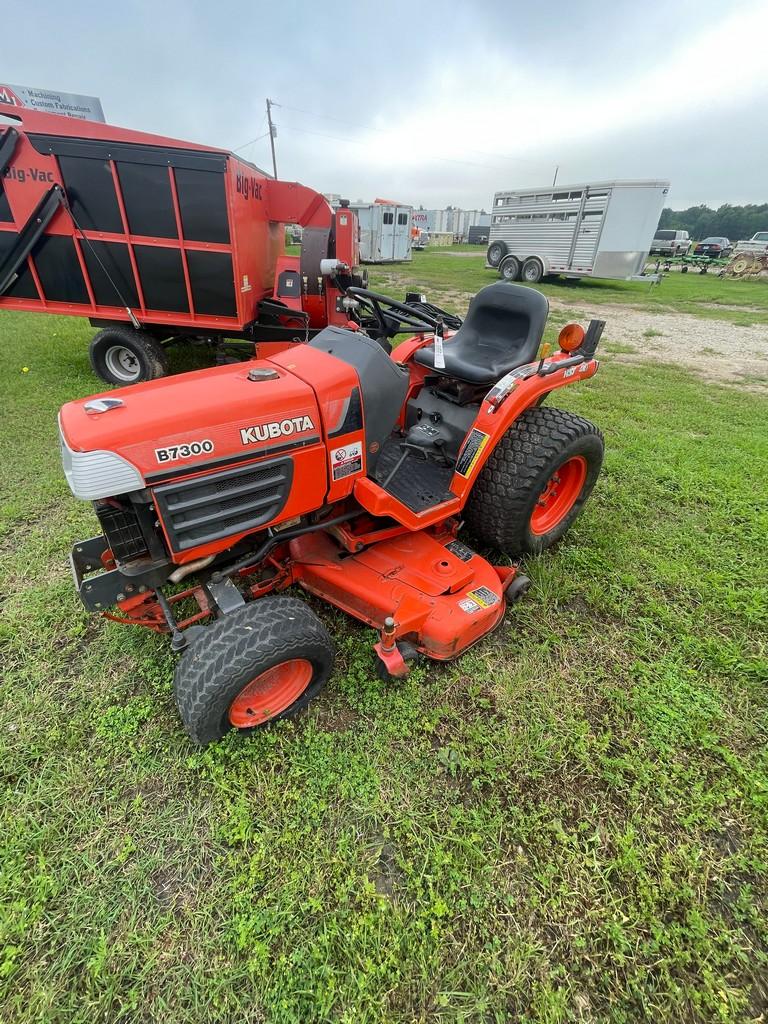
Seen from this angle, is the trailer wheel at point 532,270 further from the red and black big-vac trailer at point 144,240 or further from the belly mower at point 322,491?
the belly mower at point 322,491

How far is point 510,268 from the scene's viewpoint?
16438mm

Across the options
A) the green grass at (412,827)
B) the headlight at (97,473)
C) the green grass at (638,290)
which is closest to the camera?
the green grass at (412,827)

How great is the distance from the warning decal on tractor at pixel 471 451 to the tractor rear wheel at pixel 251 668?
1.13 metres

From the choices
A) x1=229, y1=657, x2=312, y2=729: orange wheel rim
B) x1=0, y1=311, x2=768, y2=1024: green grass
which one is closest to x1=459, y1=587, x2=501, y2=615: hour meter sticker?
x1=0, y1=311, x2=768, y2=1024: green grass

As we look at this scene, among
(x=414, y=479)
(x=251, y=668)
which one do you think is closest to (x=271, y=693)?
(x=251, y=668)

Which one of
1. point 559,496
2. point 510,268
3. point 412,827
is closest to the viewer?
point 412,827

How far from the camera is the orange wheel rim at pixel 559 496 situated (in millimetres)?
3156

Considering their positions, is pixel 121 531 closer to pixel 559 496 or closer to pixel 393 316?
pixel 393 316

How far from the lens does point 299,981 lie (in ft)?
4.54

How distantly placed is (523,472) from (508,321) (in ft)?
3.40

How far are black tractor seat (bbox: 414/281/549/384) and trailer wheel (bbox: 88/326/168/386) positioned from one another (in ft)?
11.4

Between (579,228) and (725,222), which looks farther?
(725,222)

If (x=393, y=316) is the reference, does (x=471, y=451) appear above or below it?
below

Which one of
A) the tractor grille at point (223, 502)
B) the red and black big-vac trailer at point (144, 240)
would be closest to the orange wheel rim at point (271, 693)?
the tractor grille at point (223, 502)
